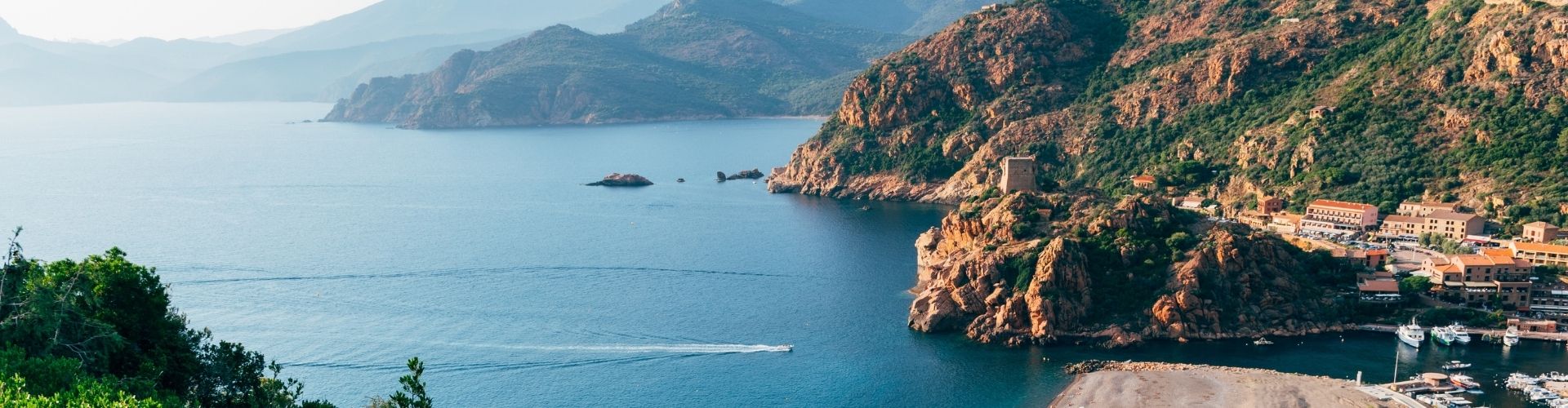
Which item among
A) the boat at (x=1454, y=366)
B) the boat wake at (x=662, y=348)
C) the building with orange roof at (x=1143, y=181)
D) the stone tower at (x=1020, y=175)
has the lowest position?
the boat wake at (x=662, y=348)

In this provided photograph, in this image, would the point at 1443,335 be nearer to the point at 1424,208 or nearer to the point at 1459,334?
the point at 1459,334

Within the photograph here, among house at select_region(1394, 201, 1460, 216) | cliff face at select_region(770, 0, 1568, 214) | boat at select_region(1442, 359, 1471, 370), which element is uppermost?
cliff face at select_region(770, 0, 1568, 214)

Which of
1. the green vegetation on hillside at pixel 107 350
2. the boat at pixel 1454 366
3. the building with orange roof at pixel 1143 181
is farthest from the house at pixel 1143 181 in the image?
the green vegetation on hillside at pixel 107 350

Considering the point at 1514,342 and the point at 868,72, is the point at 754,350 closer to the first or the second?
the point at 1514,342

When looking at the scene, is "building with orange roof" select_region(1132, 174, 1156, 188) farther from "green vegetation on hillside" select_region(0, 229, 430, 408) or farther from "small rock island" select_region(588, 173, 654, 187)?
"green vegetation on hillside" select_region(0, 229, 430, 408)

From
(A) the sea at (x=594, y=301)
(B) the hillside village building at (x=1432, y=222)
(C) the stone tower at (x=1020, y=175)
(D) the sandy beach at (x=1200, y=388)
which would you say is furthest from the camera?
(B) the hillside village building at (x=1432, y=222)

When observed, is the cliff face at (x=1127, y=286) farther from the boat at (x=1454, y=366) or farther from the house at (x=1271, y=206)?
the house at (x=1271, y=206)

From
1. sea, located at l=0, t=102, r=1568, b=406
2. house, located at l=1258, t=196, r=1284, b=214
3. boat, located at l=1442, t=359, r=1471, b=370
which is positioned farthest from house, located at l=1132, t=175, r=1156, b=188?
boat, located at l=1442, t=359, r=1471, b=370
